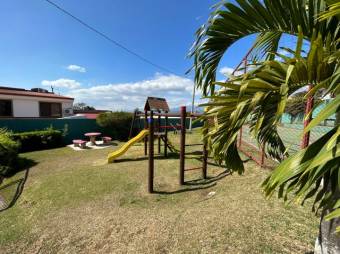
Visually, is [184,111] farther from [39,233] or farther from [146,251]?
[39,233]

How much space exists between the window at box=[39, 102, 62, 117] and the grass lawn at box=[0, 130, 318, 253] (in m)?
14.1

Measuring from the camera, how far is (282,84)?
3.87 ft

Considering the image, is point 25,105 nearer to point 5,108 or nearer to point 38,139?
point 5,108

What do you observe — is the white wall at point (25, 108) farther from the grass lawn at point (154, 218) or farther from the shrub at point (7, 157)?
the grass lawn at point (154, 218)

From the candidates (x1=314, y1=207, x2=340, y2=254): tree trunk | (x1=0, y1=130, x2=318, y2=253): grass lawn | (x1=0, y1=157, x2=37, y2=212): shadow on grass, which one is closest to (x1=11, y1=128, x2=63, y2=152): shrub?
(x1=0, y1=157, x2=37, y2=212): shadow on grass

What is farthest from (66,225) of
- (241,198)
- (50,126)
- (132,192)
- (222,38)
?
(50,126)

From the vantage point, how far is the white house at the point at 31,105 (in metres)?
16.0

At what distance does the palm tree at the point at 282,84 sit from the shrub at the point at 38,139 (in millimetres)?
11847

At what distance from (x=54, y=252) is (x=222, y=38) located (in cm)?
367

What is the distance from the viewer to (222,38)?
204 cm

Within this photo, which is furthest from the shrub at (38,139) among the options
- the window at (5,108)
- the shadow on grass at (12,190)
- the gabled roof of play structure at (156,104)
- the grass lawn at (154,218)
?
the window at (5,108)

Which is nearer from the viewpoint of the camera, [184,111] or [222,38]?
[222,38]

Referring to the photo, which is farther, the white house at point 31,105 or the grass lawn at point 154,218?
the white house at point 31,105

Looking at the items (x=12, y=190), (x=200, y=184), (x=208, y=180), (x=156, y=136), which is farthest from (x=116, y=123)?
(x=200, y=184)
